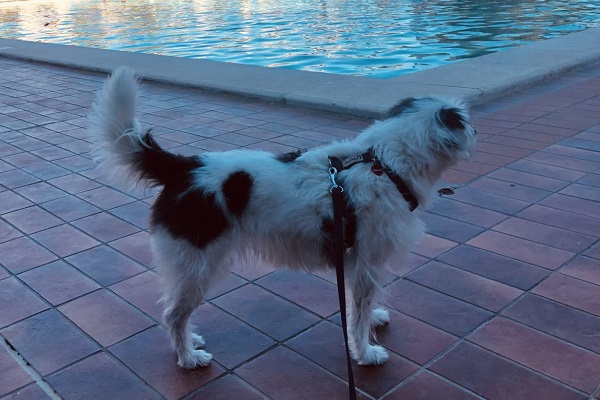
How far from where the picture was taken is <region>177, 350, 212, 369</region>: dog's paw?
308 cm

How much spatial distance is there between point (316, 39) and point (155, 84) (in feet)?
22.3

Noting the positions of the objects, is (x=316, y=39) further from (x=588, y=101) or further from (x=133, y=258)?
(x=133, y=258)

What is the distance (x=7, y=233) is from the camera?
4.65 meters

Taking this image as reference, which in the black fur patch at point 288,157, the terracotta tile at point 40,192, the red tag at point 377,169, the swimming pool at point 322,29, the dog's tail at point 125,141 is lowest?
the swimming pool at point 322,29

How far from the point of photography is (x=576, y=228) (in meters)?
4.44

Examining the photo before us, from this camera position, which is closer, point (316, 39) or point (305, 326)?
point (305, 326)

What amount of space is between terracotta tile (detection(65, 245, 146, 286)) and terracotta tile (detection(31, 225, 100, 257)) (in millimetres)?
95

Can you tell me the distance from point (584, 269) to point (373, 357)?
167cm

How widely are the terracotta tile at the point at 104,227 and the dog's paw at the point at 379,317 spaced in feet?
6.94

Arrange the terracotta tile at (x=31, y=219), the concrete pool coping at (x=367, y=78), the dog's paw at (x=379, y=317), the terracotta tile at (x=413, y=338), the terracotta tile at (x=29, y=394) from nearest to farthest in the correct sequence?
the terracotta tile at (x=29, y=394), the terracotta tile at (x=413, y=338), the dog's paw at (x=379, y=317), the terracotta tile at (x=31, y=219), the concrete pool coping at (x=367, y=78)

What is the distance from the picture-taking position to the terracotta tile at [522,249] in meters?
4.02

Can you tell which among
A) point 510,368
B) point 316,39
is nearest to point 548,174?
point 510,368

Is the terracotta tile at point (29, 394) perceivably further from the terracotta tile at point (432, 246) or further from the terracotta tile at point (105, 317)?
the terracotta tile at point (432, 246)

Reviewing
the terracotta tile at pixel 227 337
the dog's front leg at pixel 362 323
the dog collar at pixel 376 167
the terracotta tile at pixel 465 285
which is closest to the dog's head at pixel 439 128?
the dog collar at pixel 376 167
